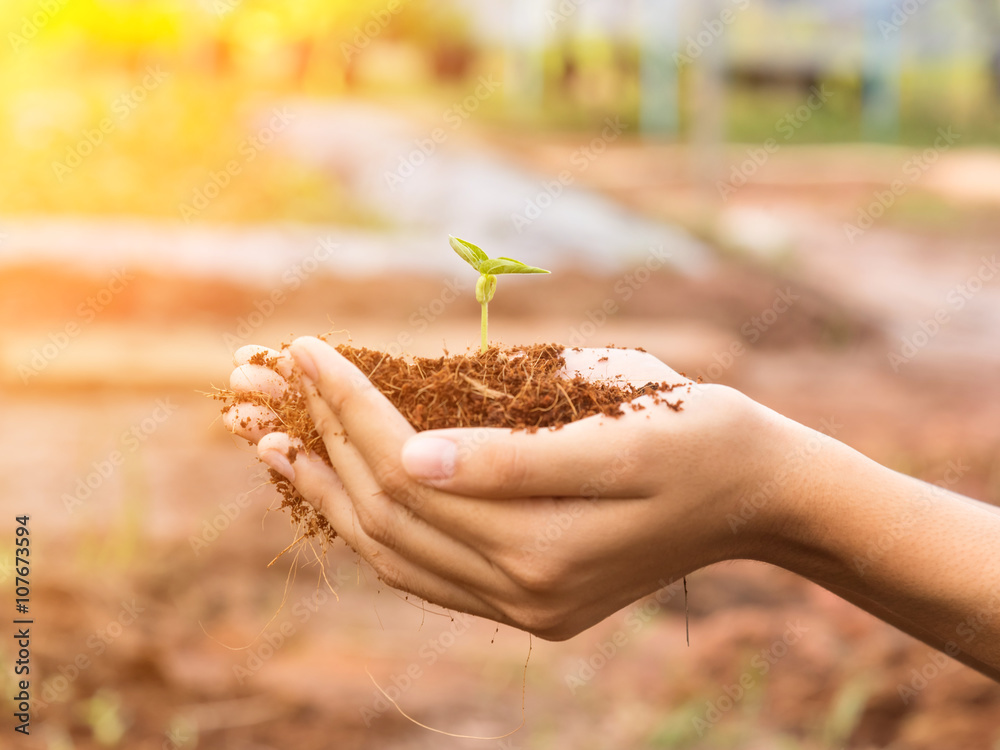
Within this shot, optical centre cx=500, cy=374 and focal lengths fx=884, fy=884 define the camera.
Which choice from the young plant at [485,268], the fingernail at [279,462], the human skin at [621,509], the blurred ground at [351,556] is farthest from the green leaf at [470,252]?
the blurred ground at [351,556]

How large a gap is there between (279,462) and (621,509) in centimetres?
49

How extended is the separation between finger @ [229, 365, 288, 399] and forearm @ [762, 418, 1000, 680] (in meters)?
0.75

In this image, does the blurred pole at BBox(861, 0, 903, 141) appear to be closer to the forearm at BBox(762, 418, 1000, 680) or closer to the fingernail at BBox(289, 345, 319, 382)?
the forearm at BBox(762, 418, 1000, 680)

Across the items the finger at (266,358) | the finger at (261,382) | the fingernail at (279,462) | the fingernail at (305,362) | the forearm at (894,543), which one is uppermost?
the fingernail at (305,362)

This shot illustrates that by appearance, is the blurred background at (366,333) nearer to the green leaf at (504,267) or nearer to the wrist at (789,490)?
the wrist at (789,490)

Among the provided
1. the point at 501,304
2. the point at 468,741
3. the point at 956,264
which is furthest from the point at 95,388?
the point at 956,264

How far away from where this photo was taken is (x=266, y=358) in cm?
137

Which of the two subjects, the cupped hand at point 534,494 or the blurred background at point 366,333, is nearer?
the cupped hand at point 534,494

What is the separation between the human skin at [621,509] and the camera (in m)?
1.08

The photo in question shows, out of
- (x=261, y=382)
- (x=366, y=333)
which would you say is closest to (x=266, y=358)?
(x=261, y=382)

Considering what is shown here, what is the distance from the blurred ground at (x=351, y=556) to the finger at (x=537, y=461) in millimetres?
1618

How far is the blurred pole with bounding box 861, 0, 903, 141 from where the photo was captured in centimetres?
1639

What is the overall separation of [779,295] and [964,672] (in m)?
4.45

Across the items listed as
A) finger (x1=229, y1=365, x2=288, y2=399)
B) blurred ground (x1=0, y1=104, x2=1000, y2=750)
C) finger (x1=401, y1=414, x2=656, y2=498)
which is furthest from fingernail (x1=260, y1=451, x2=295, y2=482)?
blurred ground (x1=0, y1=104, x2=1000, y2=750)
